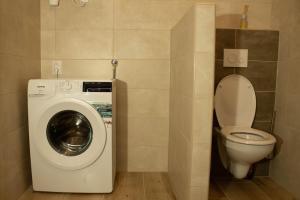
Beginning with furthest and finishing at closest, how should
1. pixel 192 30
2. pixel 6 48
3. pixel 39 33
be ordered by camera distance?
pixel 39 33, pixel 6 48, pixel 192 30

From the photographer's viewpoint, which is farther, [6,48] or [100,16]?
[100,16]

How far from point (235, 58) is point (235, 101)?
39 cm

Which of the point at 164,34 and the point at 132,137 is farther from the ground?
the point at 164,34

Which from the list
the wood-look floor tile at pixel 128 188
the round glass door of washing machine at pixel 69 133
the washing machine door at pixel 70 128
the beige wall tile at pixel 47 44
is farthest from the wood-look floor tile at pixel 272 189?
the beige wall tile at pixel 47 44

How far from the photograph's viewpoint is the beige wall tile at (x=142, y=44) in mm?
1976

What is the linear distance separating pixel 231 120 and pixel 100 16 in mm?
1526

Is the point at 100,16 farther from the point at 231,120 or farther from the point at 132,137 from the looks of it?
the point at 231,120

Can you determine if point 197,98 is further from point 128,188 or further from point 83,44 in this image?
point 83,44

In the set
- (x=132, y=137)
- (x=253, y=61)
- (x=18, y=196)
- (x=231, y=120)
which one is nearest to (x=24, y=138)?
(x=18, y=196)

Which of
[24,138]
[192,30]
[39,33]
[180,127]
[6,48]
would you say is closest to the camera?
[192,30]

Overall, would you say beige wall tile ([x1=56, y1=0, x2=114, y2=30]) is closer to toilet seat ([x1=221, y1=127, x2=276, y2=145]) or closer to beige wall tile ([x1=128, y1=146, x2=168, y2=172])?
beige wall tile ([x1=128, y1=146, x2=168, y2=172])

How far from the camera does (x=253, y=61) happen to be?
1959 millimetres

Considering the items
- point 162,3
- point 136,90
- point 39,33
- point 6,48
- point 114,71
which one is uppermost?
→ point 162,3

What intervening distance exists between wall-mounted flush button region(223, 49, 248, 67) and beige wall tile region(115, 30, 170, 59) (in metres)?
0.53
